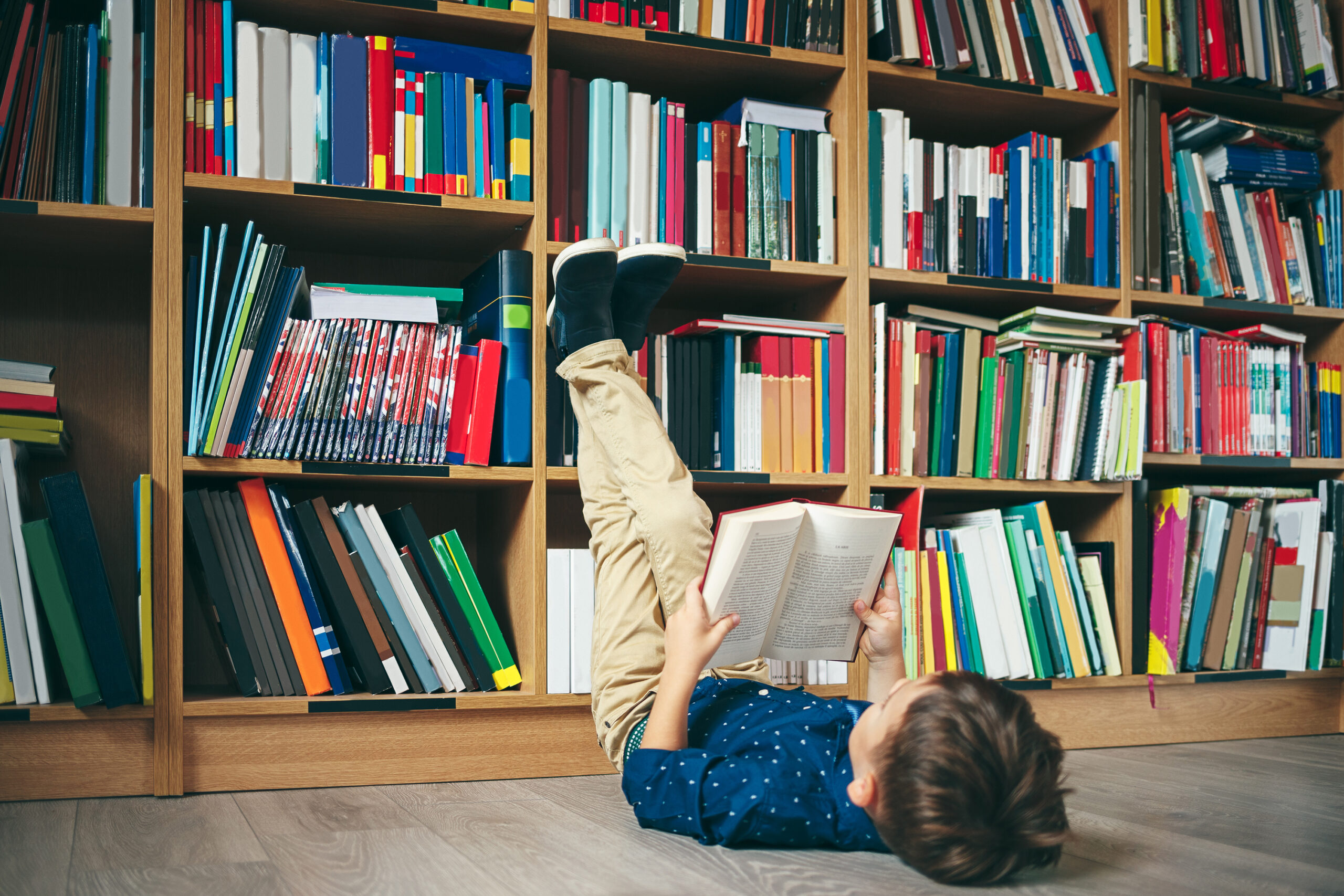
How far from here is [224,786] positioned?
163 centimetres

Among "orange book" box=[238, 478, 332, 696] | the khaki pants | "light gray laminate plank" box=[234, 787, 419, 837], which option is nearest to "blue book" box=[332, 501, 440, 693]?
"orange book" box=[238, 478, 332, 696]

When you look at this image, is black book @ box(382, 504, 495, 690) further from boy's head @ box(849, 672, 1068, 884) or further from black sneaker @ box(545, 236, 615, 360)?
boy's head @ box(849, 672, 1068, 884)

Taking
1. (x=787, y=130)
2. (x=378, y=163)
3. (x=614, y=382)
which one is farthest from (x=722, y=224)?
(x=378, y=163)

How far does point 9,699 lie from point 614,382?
3.46 feet

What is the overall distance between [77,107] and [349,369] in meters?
0.60

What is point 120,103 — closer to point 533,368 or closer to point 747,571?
point 533,368

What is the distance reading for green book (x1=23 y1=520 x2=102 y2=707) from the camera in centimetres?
154

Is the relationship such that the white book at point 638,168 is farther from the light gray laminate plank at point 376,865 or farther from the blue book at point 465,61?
the light gray laminate plank at point 376,865

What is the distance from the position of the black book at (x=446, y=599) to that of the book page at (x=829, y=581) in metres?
0.59

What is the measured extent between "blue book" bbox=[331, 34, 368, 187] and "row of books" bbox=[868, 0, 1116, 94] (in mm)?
1044

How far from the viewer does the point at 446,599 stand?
1797 mm

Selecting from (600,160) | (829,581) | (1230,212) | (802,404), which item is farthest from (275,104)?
(1230,212)

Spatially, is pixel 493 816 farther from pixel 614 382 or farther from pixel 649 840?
pixel 614 382

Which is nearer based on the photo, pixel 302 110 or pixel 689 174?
pixel 302 110
